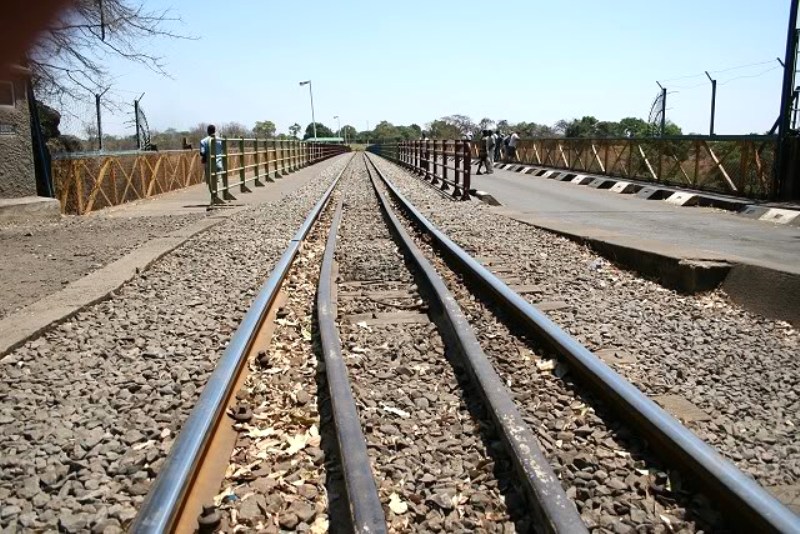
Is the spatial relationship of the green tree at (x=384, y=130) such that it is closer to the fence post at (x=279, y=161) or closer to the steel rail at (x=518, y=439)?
the fence post at (x=279, y=161)

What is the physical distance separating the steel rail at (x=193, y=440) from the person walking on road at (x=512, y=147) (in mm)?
28712

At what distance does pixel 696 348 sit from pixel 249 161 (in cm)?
2019

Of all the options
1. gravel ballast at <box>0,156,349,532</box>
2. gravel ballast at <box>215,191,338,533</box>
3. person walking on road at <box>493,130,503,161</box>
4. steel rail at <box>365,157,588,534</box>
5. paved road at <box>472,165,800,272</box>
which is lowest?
gravel ballast at <box>215,191,338,533</box>

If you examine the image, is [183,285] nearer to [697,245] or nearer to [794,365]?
[794,365]

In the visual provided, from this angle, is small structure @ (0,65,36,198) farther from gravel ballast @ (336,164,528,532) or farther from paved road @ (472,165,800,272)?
paved road @ (472,165,800,272)

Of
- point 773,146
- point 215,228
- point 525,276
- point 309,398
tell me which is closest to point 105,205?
point 215,228

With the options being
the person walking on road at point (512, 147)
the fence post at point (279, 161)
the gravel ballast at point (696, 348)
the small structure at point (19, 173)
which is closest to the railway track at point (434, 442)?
the gravel ballast at point (696, 348)

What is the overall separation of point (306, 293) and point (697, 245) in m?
5.16

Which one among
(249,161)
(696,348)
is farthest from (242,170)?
(696,348)

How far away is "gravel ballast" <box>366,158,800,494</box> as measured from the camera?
11.3 feet

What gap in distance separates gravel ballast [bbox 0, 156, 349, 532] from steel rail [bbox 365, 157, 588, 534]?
1628 millimetres

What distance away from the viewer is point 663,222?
11.9m

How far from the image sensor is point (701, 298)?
639 centimetres

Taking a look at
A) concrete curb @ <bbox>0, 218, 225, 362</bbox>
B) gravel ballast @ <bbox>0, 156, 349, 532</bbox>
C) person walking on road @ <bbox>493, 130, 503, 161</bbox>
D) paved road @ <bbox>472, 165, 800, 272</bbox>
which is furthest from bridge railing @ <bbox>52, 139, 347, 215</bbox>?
person walking on road @ <bbox>493, 130, 503, 161</bbox>
